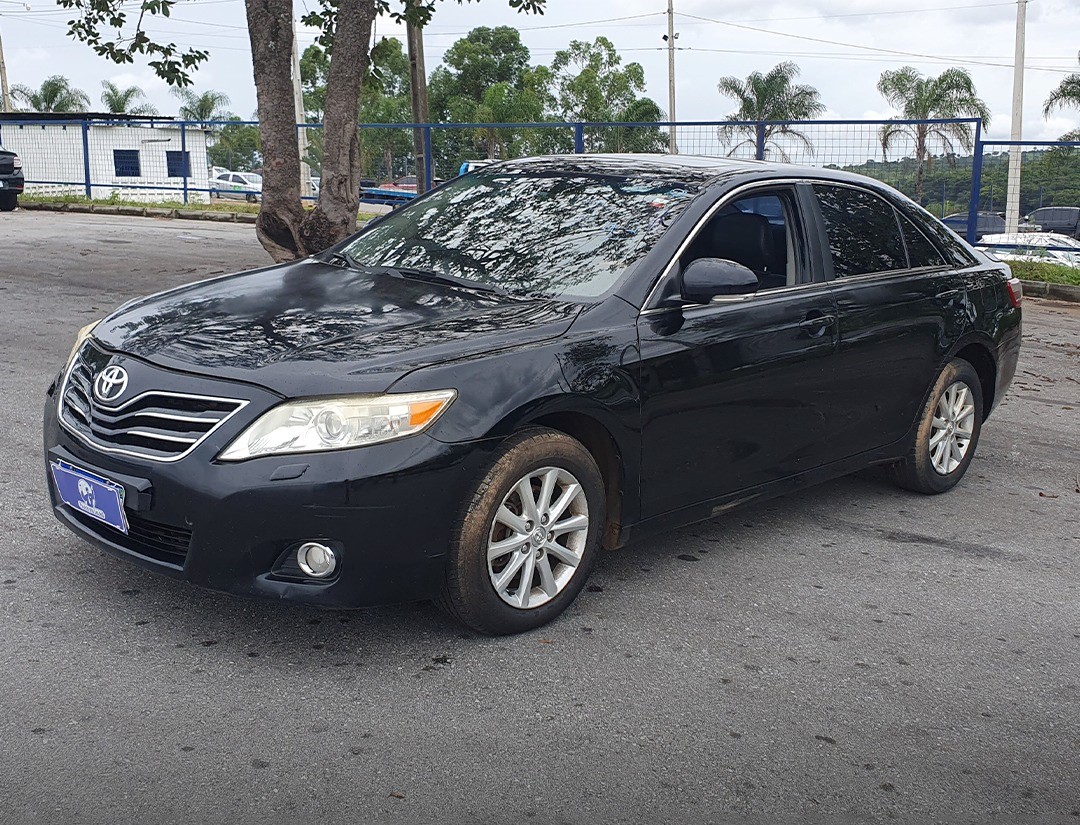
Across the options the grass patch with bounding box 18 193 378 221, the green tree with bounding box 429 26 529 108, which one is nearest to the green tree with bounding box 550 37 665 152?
the green tree with bounding box 429 26 529 108

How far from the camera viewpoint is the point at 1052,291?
14516 millimetres

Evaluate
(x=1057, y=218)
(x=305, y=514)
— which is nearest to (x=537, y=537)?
(x=305, y=514)

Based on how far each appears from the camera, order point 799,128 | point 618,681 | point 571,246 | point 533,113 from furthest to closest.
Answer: point 533,113, point 799,128, point 571,246, point 618,681

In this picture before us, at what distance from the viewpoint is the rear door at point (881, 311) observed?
5.32m

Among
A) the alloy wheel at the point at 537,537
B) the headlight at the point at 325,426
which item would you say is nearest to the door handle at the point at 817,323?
the alloy wheel at the point at 537,537

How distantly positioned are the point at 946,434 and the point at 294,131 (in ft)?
26.5

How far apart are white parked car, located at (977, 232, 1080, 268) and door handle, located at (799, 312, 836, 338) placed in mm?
11073

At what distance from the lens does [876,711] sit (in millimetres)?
3701

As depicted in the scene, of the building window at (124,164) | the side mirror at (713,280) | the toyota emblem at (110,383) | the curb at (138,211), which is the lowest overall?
the toyota emblem at (110,383)

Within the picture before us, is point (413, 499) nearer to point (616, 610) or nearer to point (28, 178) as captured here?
point (616, 610)

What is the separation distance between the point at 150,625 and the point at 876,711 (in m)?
2.36

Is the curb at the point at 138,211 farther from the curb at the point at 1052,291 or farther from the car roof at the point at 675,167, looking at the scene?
the car roof at the point at 675,167

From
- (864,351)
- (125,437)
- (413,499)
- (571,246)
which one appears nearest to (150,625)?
(125,437)

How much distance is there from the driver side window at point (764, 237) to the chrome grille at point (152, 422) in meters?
2.20
